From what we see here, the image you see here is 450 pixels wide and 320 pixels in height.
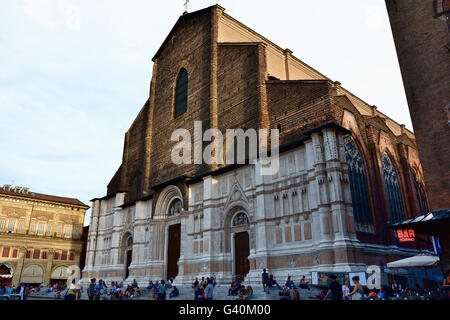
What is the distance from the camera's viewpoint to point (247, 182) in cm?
1881

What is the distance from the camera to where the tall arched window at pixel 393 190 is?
19969mm

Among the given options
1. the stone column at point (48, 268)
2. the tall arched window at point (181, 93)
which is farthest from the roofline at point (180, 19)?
the stone column at point (48, 268)

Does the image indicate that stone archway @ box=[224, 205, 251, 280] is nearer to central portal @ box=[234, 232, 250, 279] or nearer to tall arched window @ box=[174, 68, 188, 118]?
central portal @ box=[234, 232, 250, 279]

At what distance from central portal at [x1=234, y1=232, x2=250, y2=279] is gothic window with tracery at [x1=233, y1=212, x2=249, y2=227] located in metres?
0.55

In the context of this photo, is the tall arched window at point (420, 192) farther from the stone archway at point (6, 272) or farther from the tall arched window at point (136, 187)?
the stone archway at point (6, 272)

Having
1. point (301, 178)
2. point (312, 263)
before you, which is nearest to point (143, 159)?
point (301, 178)

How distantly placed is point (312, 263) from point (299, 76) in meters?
18.6

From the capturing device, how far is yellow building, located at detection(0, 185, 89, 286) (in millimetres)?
36375

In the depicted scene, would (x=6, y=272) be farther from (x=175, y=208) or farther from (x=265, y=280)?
(x=265, y=280)

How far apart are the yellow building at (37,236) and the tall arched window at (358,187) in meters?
35.8
